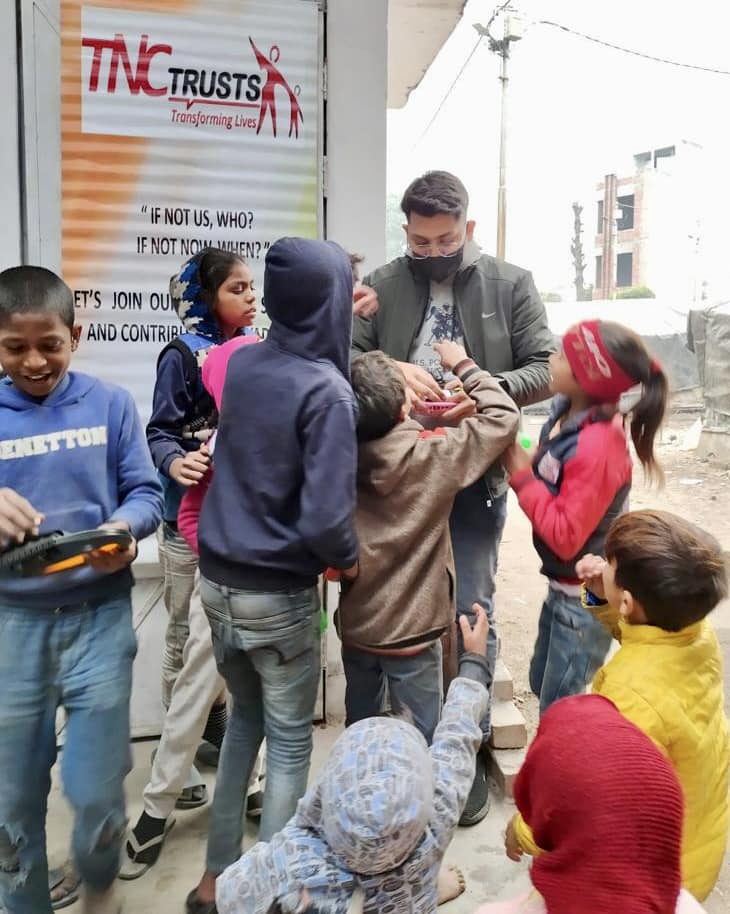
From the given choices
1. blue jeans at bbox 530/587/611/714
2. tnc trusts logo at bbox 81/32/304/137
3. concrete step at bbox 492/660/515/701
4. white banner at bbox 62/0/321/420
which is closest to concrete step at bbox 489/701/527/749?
concrete step at bbox 492/660/515/701

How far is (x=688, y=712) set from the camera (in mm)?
1655

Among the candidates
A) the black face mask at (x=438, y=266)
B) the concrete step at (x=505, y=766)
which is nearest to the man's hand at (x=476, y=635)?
the concrete step at (x=505, y=766)

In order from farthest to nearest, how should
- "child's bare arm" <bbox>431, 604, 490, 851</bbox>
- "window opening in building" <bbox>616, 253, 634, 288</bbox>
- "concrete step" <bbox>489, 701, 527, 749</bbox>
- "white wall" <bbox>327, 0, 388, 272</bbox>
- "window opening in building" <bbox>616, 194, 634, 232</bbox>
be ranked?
"window opening in building" <bbox>616, 253, 634, 288</bbox> → "window opening in building" <bbox>616, 194, 634, 232</bbox> → "white wall" <bbox>327, 0, 388, 272</bbox> → "concrete step" <bbox>489, 701, 527, 749</bbox> → "child's bare arm" <bbox>431, 604, 490, 851</bbox>

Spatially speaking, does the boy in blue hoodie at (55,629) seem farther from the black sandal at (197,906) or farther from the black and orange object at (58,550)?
the black sandal at (197,906)

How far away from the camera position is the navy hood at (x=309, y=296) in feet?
6.03

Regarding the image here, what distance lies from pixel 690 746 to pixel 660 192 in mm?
50396

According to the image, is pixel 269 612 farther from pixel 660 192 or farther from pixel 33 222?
pixel 660 192

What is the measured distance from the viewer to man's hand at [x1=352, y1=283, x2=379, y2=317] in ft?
8.64

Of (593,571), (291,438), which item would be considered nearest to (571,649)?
(593,571)

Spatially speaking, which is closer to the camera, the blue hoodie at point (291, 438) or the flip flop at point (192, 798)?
the blue hoodie at point (291, 438)

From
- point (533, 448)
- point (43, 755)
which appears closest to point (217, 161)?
point (533, 448)

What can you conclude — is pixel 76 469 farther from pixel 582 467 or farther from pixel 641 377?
pixel 641 377

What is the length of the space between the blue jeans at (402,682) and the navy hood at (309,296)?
36.6 inches

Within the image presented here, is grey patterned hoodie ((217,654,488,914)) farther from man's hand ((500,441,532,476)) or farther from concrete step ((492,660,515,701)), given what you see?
concrete step ((492,660,515,701))
